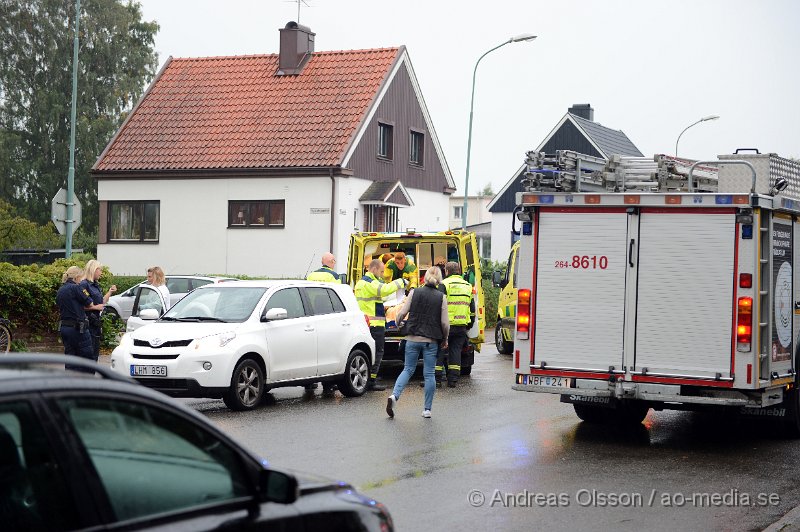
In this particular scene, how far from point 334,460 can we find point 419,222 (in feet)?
106

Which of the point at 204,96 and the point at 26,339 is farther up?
Answer: the point at 204,96

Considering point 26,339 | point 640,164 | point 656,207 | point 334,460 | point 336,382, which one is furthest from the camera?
point 26,339

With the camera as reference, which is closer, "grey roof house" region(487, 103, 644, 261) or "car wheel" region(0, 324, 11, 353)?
"car wheel" region(0, 324, 11, 353)

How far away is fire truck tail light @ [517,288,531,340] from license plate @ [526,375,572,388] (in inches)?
16.9

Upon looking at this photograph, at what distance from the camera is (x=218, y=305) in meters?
15.0

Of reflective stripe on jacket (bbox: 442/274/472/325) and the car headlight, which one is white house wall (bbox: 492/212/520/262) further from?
the car headlight

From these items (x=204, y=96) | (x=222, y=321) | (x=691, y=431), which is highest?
(x=204, y=96)

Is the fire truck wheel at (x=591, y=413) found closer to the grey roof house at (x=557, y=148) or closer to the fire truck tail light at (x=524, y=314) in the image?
the fire truck tail light at (x=524, y=314)

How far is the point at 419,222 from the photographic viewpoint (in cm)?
4297

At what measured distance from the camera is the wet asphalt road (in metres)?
8.72

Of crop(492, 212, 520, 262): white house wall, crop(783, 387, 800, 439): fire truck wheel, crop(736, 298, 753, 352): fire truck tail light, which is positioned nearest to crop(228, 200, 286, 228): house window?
crop(783, 387, 800, 439): fire truck wheel

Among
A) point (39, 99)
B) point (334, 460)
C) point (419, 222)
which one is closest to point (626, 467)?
point (334, 460)

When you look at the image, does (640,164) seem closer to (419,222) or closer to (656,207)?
(656,207)
